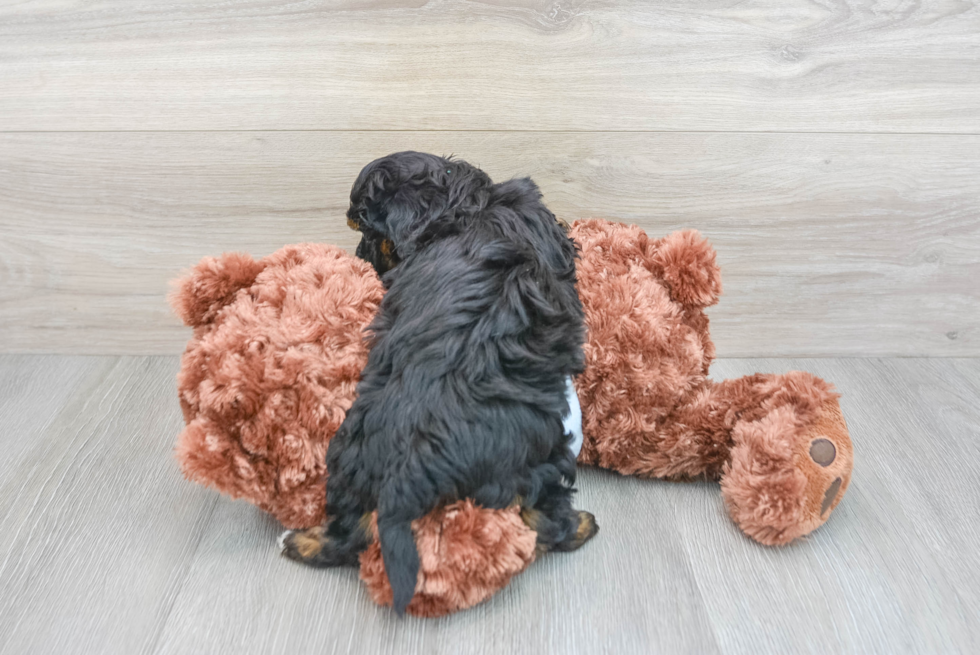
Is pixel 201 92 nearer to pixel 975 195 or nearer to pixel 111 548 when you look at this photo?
pixel 111 548

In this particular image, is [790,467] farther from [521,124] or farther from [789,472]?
[521,124]

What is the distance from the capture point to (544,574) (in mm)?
728

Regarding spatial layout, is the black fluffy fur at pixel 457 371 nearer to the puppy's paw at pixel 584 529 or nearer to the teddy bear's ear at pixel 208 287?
the puppy's paw at pixel 584 529

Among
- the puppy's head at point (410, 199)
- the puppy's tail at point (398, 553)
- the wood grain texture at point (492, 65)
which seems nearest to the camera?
the puppy's tail at point (398, 553)

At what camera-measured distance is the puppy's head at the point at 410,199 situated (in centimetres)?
73

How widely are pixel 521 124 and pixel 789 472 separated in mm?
613

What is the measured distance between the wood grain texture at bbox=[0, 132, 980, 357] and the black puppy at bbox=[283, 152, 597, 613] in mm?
315

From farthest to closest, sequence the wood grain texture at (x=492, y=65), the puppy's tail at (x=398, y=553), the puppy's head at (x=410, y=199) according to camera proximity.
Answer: the wood grain texture at (x=492, y=65)
the puppy's head at (x=410, y=199)
the puppy's tail at (x=398, y=553)

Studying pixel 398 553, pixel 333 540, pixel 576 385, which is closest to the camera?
pixel 398 553

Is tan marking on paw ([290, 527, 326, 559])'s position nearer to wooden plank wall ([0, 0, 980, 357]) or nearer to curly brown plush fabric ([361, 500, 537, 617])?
curly brown plush fabric ([361, 500, 537, 617])

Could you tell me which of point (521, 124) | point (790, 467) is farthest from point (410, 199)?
point (790, 467)

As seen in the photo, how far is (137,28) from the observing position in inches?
38.8

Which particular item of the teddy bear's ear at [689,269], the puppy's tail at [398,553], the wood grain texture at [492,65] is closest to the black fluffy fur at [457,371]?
the puppy's tail at [398,553]

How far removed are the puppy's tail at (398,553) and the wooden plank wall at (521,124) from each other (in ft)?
1.91
